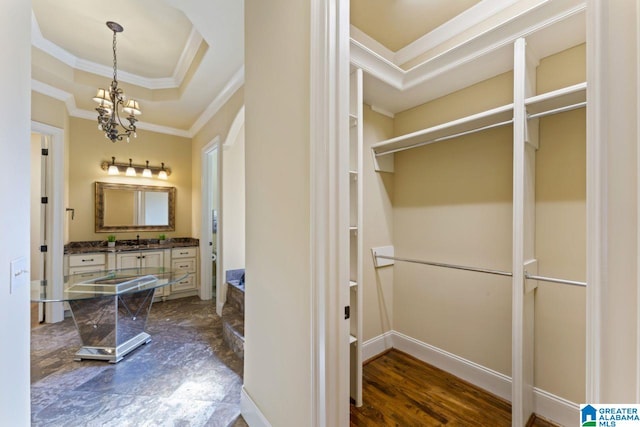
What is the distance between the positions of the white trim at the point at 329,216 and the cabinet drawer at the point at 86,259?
417 centimetres

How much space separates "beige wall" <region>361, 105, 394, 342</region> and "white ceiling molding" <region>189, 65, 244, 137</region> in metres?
1.61

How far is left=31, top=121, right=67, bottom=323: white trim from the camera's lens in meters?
3.43

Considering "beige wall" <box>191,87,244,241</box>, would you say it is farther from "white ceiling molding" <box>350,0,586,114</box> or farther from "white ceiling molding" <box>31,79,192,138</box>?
"white ceiling molding" <box>350,0,586,114</box>

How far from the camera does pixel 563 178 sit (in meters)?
1.77

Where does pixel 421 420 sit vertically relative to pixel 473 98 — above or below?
below

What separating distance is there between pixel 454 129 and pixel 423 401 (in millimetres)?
2074

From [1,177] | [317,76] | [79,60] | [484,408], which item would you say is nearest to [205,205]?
[79,60]

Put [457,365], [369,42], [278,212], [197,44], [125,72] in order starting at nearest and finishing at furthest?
1. [278,212]
2. [457,365]
3. [369,42]
4. [197,44]
5. [125,72]

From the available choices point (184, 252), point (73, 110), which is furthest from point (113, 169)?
point (184, 252)

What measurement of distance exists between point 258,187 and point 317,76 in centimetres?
77

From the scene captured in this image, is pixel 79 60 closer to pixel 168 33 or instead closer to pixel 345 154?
pixel 168 33

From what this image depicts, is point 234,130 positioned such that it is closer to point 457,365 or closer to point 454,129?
point 454,129

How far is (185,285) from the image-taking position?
4.56 m

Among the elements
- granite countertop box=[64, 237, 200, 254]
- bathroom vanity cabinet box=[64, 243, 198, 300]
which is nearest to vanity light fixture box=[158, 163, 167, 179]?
granite countertop box=[64, 237, 200, 254]
